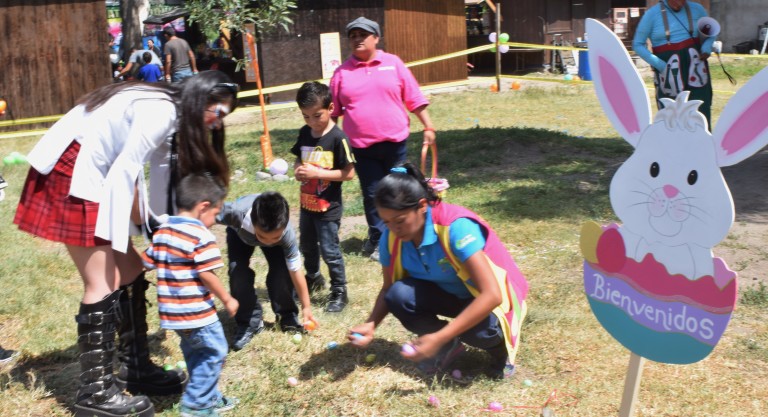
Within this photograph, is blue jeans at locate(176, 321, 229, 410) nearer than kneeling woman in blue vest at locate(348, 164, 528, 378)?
No

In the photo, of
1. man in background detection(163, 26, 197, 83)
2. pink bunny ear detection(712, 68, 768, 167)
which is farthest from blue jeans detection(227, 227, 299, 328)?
man in background detection(163, 26, 197, 83)

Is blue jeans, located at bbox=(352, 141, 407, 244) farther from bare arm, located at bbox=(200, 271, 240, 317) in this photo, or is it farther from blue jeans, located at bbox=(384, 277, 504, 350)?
bare arm, located at bbox=(200, 271, 240, 317)

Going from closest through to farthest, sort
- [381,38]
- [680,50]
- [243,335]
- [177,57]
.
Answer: [243,335], [680,50], [177,57], [381,38]

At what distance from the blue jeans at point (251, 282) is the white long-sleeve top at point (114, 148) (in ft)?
3.46

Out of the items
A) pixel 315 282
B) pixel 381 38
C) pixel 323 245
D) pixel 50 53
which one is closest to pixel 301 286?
pixel 323 245

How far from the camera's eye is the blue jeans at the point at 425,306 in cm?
361

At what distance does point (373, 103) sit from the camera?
5.47 m

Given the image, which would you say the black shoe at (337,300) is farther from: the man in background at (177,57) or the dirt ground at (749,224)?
the man in background at (177,57)

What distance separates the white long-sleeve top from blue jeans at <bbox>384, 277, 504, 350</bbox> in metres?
1.25

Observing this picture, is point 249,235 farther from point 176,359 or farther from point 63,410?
point 63,410

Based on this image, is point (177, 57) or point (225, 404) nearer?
point (225, 404)

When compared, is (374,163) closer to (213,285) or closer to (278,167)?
(213,285)

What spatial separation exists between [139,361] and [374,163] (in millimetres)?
2371

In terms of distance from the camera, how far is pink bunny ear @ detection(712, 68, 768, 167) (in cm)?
257
